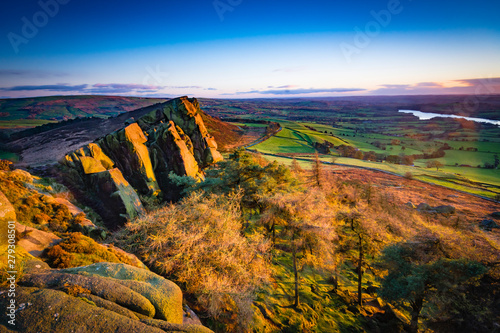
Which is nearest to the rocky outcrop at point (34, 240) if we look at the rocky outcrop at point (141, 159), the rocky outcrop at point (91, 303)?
the rocky outcrop at point (91, 303)

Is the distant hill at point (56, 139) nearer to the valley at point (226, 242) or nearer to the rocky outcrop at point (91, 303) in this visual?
the valley at point (226, 242)

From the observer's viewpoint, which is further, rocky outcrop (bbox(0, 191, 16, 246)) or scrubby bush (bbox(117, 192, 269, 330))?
scrubby bush (bbox(117, 192, 269, 330))

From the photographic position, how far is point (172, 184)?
3094cm

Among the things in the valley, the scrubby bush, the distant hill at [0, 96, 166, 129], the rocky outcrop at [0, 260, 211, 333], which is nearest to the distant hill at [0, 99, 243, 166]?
the valley

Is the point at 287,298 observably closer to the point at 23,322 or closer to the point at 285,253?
the point at 285,253

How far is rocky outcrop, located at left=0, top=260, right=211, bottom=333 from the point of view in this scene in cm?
618

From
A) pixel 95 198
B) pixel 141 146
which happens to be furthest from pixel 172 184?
pixel 95 198

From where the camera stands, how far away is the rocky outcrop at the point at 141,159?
23.3 meters

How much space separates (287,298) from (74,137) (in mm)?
39905

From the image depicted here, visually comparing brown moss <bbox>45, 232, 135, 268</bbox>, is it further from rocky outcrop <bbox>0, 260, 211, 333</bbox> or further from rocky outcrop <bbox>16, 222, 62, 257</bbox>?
rocky outcrop <bbox>0, 260, 211, 333</bbox>

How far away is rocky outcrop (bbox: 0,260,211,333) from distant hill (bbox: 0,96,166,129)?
412 feet

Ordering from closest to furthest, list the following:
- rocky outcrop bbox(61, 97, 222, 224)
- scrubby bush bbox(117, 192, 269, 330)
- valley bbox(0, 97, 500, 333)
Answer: valley bbox(0, 97, 500, 333) → scrubby bush bbox(117, 192, 269, 330) → rocky outcrop bbox(61, 97, 222, 224)

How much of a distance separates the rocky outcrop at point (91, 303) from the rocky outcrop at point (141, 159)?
1408cm

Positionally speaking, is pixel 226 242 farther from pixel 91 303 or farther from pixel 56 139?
pixel 56 139
